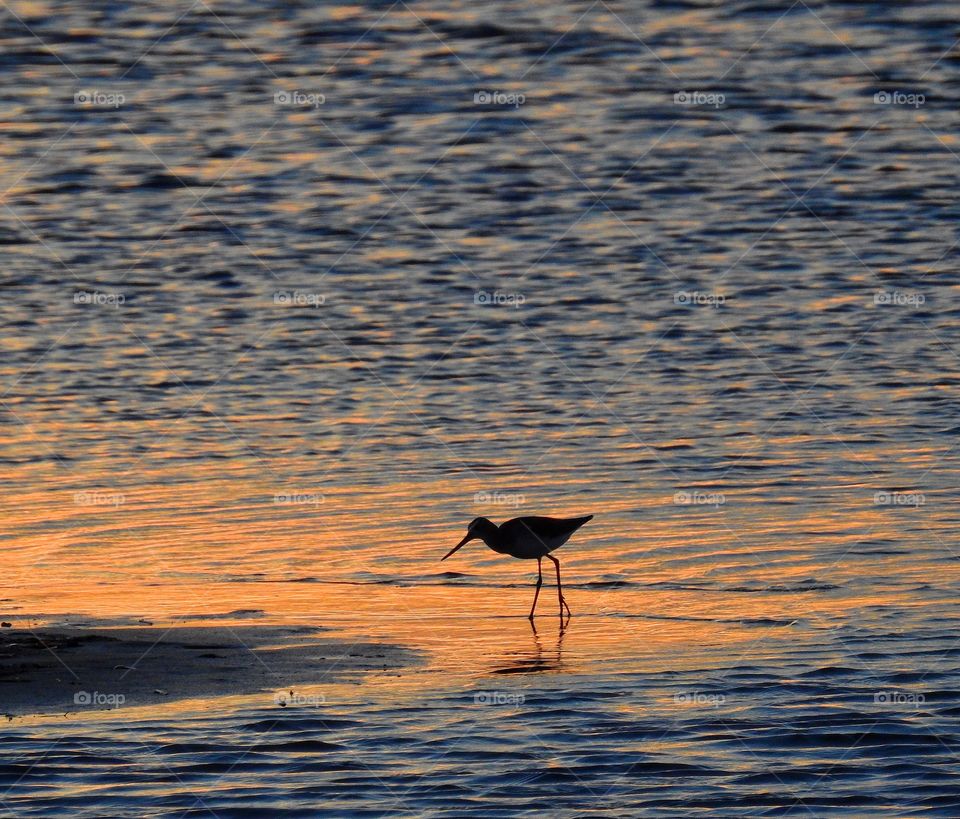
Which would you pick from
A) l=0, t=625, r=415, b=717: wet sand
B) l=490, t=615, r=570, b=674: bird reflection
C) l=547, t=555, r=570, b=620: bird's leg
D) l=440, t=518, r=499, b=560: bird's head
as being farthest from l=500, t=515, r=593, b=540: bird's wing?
l=0, t=625, r=415, b=717: wet sand

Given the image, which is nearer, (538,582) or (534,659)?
(534,659)

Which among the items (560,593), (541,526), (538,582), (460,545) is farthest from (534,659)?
(460,545)

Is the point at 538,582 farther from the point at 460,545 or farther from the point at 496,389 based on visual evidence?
the point at 496,389

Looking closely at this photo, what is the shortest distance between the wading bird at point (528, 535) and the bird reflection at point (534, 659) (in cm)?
142

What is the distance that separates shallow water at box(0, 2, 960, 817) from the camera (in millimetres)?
10477

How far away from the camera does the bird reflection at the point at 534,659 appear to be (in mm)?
12078

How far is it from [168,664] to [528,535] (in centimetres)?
357

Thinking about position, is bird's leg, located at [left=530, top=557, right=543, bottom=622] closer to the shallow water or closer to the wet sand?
the shallow water

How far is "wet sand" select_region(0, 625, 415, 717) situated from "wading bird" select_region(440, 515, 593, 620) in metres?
2.07

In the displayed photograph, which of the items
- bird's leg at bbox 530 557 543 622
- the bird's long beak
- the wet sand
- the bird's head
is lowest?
the wet sand

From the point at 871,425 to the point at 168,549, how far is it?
7855 millimetres

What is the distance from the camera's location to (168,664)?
39.0ft

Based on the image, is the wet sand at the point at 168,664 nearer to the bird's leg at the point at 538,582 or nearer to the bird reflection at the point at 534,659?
the bird reflection at the point at 534,659

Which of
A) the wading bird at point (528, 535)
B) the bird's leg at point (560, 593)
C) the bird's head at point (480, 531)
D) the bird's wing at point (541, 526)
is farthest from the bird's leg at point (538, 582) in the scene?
the bird's head at point (480, 531)
